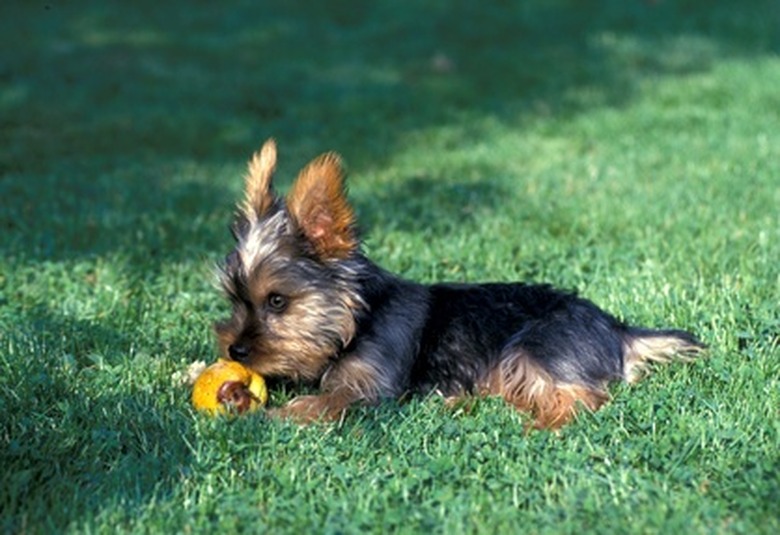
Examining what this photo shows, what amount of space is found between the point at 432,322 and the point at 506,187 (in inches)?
185

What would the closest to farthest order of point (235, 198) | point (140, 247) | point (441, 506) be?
point (441, 506)
point (140, 247)
point (235, 198)

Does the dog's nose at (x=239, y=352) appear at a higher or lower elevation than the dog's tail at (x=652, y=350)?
higher

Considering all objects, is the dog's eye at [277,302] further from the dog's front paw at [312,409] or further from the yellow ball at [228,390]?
the dog's front paw at [312,409]

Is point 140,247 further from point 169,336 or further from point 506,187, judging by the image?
point 506,187

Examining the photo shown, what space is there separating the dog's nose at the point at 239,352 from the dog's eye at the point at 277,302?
233 millimetres

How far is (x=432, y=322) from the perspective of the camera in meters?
6.07

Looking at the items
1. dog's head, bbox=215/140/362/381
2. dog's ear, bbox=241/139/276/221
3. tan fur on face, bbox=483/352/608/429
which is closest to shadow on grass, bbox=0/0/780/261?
dog's ear, bbox=241/139/276/221

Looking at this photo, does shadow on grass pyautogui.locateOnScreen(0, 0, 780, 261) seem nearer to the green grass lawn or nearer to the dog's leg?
the green grass lawn

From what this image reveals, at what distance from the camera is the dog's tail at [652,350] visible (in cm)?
601

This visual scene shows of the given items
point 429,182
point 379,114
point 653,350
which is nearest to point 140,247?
point 429,182

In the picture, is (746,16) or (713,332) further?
(746,16)

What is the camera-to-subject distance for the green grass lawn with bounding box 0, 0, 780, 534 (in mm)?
4754

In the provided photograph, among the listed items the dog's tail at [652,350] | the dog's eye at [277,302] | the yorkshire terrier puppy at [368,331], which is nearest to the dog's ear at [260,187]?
the yorkshire terrier puppy at [368,331]

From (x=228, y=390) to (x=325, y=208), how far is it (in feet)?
3.19
